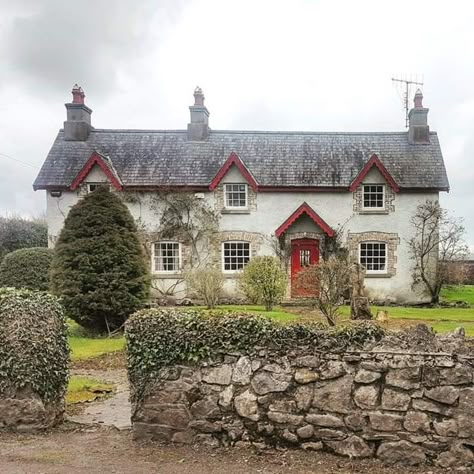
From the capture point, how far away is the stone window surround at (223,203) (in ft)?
71.5

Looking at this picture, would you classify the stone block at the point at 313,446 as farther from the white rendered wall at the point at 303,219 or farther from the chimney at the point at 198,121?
the chimney at the point at 198,121

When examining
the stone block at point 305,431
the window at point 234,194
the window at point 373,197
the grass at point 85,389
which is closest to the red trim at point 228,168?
the window at point 234,194

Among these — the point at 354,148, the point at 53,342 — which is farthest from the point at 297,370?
the point at 354,148

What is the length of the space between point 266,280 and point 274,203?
5970 mm

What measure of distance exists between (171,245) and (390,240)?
9.55m

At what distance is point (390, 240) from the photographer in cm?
2162

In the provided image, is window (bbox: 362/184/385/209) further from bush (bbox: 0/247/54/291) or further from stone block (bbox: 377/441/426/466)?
stone block (bbox: 377/441/426/466)

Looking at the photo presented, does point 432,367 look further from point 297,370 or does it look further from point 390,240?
point 390,240

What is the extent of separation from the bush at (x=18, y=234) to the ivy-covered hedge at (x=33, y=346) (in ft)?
62.4

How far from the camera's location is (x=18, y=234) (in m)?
24.2

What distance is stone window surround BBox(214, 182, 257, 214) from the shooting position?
21.8 m

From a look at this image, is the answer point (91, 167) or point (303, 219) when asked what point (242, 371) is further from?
point (91, 167)

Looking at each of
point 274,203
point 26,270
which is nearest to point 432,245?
point 274,203

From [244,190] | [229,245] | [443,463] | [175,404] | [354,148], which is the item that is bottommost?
[443,463]
